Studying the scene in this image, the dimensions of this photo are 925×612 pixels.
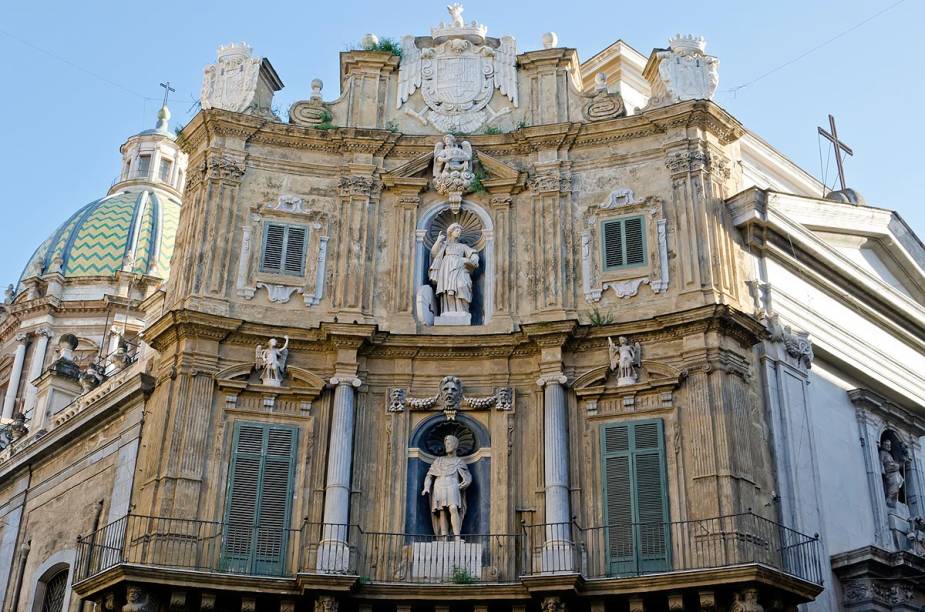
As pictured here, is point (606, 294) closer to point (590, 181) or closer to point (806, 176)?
point (590, 181)

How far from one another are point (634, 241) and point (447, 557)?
Answer: 19.7ft

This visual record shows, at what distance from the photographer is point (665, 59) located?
21516 millimetres

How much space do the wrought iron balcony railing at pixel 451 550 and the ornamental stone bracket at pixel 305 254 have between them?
13.2ft

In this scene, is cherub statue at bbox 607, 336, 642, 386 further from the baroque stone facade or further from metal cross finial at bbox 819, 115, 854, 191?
metal cross finial at bbox 819, 115, 854, 191

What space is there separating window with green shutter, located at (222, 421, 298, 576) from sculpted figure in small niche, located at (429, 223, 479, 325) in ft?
Result: 10.7

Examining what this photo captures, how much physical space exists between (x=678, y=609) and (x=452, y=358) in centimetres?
546

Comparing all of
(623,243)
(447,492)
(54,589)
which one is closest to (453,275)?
(623,243)

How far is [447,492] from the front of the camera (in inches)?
727

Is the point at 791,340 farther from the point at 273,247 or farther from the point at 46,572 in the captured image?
the point at 46,572

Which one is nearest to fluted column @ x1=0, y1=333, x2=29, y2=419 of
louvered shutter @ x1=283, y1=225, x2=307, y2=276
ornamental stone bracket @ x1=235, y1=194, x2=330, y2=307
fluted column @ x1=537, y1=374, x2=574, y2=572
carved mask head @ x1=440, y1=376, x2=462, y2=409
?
ornamental stone bracket @ x1=235, y1=194, x2=330, y2=307

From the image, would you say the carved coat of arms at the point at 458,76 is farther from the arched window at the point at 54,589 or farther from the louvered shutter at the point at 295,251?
the arched window at the point at 54,589

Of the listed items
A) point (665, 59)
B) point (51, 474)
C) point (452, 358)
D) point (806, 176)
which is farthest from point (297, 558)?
point (806, 176)

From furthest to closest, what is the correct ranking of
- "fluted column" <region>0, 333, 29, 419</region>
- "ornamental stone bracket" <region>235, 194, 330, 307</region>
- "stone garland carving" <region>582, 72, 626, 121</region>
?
"fluted column" <region>0, 333, 29, 419</region> < "stone garland carving" <region>582, 72, 626, 121</region> < "ornamental stone bracket" <region>235, 194, 330, 307</region>

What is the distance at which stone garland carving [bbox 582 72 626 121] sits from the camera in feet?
70.0
